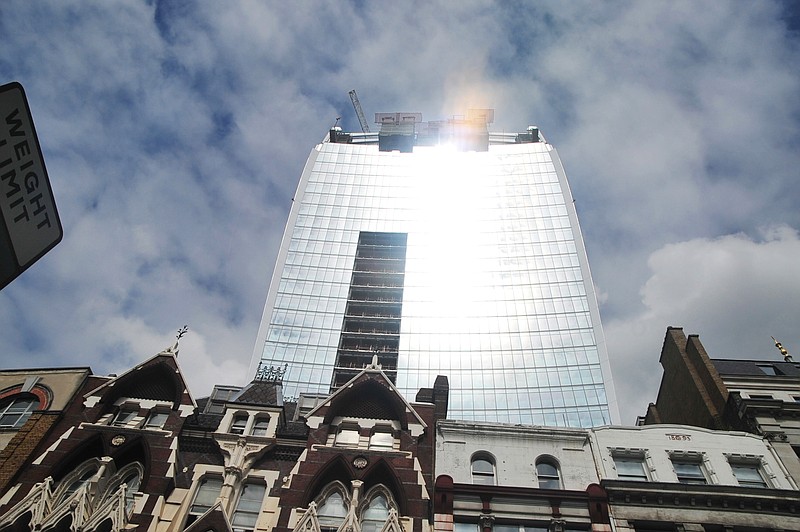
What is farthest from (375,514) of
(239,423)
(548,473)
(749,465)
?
(749,465)

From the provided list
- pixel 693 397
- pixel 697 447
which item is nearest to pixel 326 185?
pixel 693 397

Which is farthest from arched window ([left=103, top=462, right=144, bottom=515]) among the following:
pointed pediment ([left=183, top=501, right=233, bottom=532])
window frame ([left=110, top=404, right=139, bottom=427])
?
pointed pediment ([left=183, top=501, right=233, bottom=532])

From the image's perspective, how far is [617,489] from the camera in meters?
25.6

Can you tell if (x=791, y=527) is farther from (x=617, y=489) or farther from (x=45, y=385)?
(x=45, y=385)

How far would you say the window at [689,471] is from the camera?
27022mm

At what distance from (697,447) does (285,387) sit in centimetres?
7181

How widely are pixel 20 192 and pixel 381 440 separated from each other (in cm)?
2335

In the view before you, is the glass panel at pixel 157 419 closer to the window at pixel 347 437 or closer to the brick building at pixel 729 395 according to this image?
the window at pixel 347 437

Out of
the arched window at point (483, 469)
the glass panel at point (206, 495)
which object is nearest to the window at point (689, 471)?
the arched window at point (483, 469)

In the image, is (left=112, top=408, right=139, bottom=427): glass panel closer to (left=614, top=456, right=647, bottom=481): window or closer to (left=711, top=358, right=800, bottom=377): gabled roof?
(left=614, top=456, right=647, bottom=481): window

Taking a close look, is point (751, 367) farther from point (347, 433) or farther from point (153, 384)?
point (153, 384)

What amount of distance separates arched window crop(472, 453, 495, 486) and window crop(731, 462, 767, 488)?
11642 mm

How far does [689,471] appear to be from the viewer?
27422 mm

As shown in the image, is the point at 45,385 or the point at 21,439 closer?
the point at 21,439
